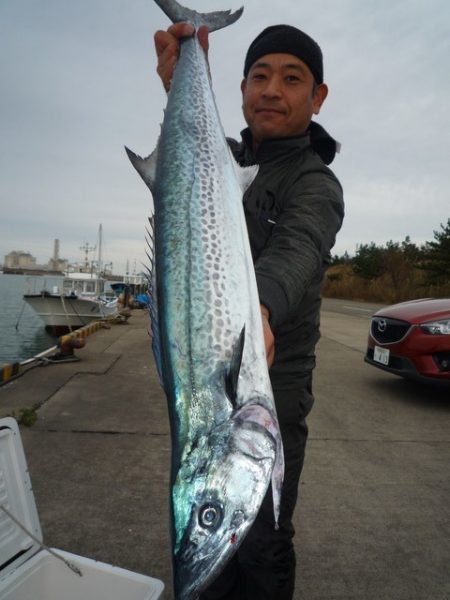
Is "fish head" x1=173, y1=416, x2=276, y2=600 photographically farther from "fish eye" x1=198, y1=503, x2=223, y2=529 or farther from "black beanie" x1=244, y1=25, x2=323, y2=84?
"black beanie" x1=244, y1=25, x2=323, y2=84

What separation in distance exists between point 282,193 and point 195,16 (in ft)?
3.62

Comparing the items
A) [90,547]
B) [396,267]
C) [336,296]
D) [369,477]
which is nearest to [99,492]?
[90,547]

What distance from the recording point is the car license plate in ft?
20.2

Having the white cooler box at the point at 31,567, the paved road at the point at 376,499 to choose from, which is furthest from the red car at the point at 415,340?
the white cooler box at the point at 31,567

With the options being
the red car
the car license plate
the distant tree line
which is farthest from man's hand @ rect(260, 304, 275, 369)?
the distant tree line

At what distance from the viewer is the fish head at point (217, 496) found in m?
1.16

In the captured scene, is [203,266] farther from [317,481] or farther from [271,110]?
[317,481]

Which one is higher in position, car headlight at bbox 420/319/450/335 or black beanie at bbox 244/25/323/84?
black beanie at bbox 244/25/323/84

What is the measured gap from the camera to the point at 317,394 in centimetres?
620

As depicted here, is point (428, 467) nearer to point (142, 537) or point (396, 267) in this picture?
point (142, 537)

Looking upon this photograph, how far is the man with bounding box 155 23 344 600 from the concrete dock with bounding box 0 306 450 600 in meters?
0.60

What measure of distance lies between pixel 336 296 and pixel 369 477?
4715 centimetres

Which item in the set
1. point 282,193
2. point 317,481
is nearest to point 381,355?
point 317,481

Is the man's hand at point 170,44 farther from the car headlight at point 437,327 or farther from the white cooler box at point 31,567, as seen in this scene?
the car headlight at point 437,327
